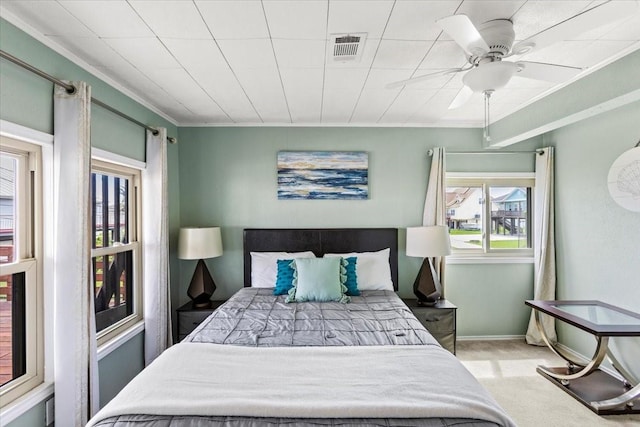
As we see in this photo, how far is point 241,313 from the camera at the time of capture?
2520mm

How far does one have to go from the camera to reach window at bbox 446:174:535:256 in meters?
3.96

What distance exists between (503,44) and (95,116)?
2.64 m

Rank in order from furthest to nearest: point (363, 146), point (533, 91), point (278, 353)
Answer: point (363, 146), point (533, 91), point (278, 353)

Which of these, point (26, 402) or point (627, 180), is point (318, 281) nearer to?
point (26, 402)

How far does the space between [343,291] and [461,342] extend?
185 cm

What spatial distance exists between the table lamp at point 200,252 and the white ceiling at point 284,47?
48.9 inches

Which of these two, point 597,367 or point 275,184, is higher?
point 275,184

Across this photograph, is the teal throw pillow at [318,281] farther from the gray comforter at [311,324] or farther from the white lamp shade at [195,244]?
the white lamp shade at [195,244]

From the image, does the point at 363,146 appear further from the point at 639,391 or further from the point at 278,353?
the point at 639,391

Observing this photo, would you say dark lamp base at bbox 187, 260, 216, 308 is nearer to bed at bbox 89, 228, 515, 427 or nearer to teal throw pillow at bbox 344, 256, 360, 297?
bed at bbox 89, 228, 515, 427

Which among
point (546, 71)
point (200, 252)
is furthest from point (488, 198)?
point (200, 252)

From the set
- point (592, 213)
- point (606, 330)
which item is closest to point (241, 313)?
point (606, 330)

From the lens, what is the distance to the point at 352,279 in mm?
3100

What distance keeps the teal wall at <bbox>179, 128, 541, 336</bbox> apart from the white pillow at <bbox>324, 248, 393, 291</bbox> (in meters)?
0.47
